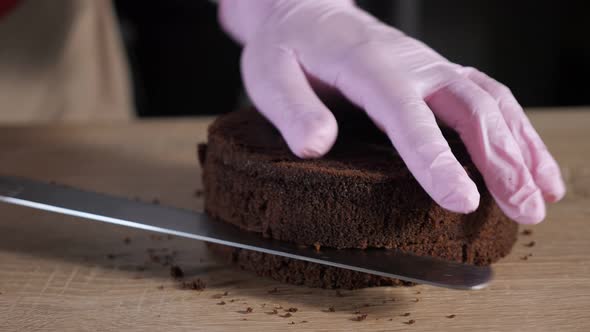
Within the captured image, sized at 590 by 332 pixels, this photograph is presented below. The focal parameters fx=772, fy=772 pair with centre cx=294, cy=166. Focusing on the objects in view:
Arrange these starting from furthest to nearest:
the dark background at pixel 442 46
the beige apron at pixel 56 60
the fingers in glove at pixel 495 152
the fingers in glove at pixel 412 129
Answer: the dark background at pixel 442 46 < the beige apron at pixel 56 60 < the fingers in glove at pixel 495 152 < the fingers in glove at pixel 412 129

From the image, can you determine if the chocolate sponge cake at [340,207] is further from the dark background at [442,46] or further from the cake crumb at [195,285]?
the dark background at [442,46]

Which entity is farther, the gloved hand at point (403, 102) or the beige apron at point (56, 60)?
the beige apron at point (56, 60)

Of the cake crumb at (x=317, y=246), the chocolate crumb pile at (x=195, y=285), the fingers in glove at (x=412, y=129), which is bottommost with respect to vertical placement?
the chocolate crumb pile at (x=195, y=285)

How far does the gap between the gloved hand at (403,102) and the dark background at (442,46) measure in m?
1.25

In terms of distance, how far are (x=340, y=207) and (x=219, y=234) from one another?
21cm

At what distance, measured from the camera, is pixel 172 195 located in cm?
169

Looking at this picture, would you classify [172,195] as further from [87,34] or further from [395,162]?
[87,34]

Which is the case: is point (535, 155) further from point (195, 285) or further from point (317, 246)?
point (195, 285)

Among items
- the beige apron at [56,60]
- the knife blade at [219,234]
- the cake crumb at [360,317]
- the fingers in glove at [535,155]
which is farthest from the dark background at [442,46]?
the cake crumb at [360,317]

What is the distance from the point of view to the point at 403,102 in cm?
124

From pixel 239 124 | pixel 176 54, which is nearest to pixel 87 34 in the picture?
pixel 176 54

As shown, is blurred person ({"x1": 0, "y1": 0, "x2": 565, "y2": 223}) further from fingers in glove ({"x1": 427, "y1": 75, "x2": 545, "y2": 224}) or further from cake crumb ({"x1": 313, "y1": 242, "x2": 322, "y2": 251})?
cake crumb ({"x1": 313, "y1": 242, "x2": 322, "y2": 251})

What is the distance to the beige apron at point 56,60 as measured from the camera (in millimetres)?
2197

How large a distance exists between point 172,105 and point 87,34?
1072 millimetres
